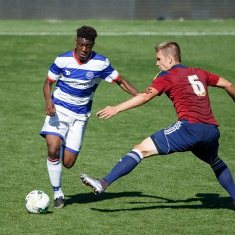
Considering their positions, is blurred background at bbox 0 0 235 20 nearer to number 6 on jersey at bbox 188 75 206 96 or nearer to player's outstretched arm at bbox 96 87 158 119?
number 6 on jersey at bbox 188 75 206 96

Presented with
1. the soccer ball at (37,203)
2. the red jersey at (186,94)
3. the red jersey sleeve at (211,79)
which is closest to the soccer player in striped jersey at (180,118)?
the red jersey at (186,94)

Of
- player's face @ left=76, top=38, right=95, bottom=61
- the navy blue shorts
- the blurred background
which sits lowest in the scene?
the blurred background

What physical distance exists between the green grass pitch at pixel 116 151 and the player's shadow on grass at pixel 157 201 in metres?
0.01

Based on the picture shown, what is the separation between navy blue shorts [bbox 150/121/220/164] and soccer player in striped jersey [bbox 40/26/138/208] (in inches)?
39.9

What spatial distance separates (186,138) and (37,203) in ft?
6.84

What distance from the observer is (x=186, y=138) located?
10742mm

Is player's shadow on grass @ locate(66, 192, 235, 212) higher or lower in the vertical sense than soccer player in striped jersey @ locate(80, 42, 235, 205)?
lower

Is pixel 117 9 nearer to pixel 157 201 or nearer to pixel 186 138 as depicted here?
pixel 157 201

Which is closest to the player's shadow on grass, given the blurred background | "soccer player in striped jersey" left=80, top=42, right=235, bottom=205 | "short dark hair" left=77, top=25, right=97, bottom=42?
"soccer player in striped jersey" left=80, top=42, right=235, bottom=205

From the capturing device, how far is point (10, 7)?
102ft

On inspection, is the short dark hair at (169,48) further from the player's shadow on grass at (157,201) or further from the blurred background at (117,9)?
the blurred background at (117,9)

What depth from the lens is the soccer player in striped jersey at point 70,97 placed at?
11.3m

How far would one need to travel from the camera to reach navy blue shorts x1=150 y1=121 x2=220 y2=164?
10.7m

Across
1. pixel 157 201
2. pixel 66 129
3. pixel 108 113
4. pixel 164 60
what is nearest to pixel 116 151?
pixel 157 201
